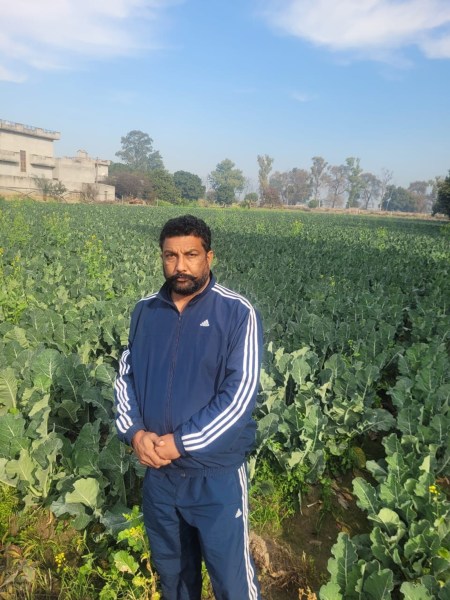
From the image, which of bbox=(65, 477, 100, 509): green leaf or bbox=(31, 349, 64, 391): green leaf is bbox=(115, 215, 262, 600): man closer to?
bbox=(65, 477, 100, 509): green leaf

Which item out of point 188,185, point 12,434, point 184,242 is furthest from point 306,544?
point 188,185

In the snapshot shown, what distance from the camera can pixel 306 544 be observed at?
308 cm

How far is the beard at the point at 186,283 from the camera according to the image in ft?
6.49

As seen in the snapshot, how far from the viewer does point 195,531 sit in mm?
2207

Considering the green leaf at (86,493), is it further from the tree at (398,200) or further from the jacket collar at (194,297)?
the tree at (398,200)

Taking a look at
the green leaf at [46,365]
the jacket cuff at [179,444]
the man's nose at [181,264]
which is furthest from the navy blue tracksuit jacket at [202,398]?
the green leaf at [46,365]

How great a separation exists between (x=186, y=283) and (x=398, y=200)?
498 feet

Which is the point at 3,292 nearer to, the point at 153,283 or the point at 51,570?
the point at 153,283

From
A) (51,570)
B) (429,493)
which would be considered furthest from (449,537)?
(51,570)

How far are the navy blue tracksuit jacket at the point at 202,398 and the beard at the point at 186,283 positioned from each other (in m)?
0.06

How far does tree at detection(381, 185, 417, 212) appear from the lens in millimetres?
133000

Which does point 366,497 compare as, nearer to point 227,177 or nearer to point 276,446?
point 276,446

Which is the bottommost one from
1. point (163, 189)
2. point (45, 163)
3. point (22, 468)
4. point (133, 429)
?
point (22, 468)

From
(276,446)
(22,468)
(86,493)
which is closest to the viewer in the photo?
(86,493)
